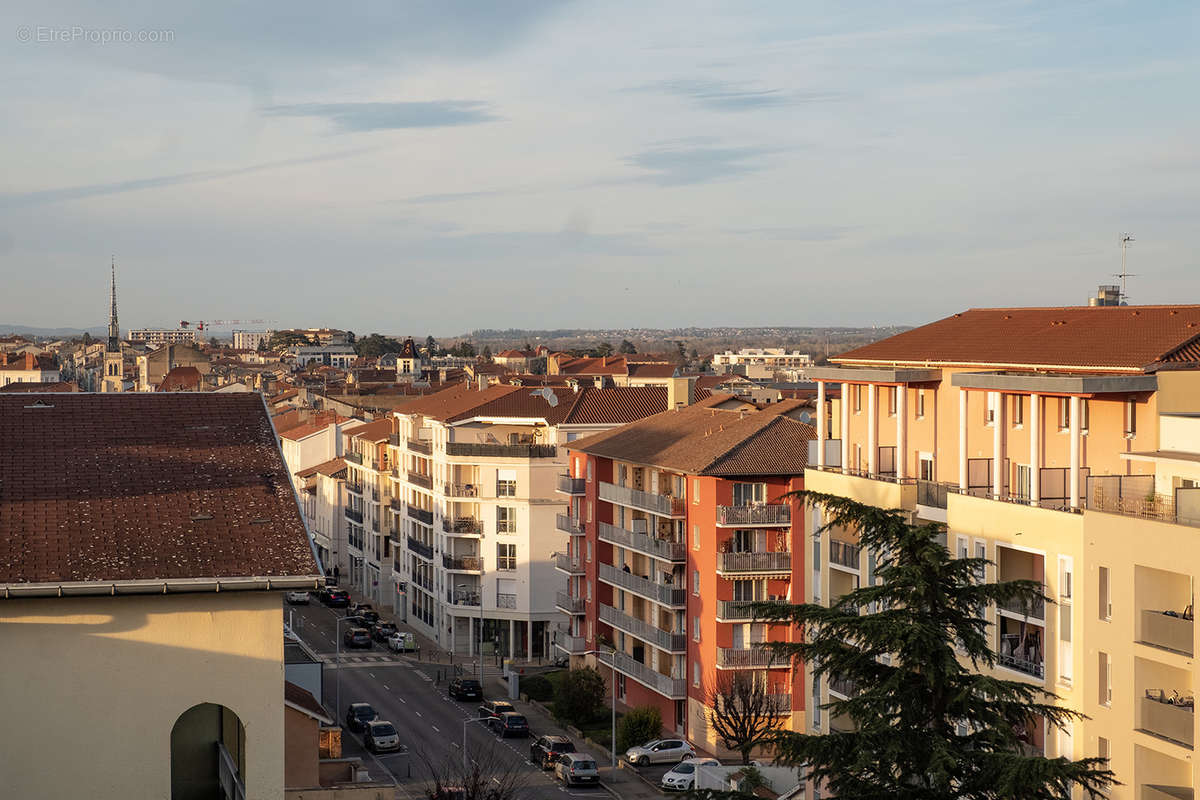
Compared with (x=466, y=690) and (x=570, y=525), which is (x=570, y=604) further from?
(x=466, y=690)

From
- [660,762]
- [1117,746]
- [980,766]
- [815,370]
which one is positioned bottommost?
[660,762]

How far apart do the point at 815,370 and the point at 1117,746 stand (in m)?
17.2

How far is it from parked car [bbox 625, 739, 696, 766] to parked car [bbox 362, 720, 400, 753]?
8.32 m

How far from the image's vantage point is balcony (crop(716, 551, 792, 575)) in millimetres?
53438

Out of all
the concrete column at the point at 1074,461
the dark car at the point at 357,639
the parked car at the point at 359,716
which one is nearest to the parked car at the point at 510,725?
the parked car at the point at 359,716

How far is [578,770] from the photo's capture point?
167ft

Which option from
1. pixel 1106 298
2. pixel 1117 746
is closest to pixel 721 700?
pixel 1106 298

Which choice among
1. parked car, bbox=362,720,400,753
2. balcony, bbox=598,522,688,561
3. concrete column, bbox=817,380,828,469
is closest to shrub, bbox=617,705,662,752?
balcony, bbox=598,522,688,561

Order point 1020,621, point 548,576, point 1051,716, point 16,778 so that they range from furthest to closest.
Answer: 1. point 548,576
2. point 1020,621
3. point 1051,716
4. point 16,778

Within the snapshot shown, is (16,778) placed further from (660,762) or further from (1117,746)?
(660,762)

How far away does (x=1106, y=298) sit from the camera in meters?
44.2

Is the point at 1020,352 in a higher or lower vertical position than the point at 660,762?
higher

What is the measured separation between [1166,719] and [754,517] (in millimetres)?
26478

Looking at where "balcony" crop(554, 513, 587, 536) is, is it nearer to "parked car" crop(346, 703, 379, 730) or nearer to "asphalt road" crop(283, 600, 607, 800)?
"asphalt road" crop(283, 600, 607, 800)
